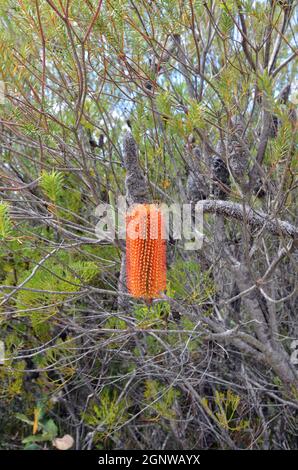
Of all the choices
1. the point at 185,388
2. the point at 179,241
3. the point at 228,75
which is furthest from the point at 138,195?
the point at 185,388

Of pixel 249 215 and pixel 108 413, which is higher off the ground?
pixel 249 215

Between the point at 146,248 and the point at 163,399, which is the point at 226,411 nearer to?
the point at 163,399

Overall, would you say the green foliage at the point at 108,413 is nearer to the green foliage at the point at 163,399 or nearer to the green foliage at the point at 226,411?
the green foliage at the point at 163,399

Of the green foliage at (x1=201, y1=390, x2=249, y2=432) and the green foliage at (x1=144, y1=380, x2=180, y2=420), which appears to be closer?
the green foliage at (x1=201, y1=390, x2=249, y2=432)

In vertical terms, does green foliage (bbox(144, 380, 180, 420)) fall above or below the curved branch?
below

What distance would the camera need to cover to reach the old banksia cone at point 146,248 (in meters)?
1.87

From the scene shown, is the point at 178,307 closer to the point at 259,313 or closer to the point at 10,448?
the point at 259,313

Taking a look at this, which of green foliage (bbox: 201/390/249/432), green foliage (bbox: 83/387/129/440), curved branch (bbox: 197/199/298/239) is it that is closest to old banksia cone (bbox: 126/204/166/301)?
curved branch (bbox: 197/199/298/239)

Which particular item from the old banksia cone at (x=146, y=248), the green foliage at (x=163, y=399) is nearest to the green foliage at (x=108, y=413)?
the green foliage at (x=163, y=399)

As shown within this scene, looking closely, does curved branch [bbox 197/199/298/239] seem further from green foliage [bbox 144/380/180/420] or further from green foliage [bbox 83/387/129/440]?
green foliage [bbox 83/387/129/440]

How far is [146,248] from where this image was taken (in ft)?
6.21

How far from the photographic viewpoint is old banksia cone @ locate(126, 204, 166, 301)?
6.14 ft

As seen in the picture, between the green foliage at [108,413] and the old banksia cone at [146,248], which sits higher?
the old banksia cone at [146,248]

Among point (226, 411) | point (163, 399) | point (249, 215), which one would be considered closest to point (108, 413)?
point (163, 399)
